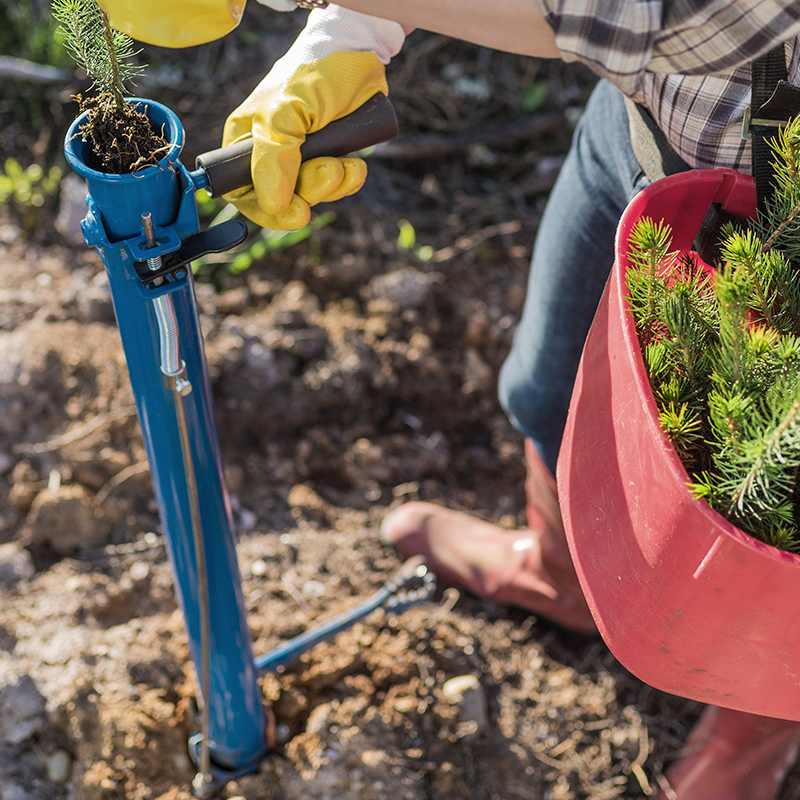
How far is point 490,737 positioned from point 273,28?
2.29 metres

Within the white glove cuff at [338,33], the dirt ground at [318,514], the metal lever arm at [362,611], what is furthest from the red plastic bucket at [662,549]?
the dirt ground at [318,514]

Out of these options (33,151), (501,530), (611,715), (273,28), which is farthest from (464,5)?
(273,28)

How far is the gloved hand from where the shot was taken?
0.95 meters

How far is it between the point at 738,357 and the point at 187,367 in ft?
2.02

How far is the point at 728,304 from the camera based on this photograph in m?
0.68

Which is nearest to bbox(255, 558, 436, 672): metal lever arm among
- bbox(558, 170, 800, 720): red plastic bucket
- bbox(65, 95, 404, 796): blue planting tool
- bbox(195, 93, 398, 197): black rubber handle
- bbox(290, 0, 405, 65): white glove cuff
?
bbox(65, 95, 404, 796): blue planting tool

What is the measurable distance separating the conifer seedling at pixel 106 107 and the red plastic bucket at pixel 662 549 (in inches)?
19.4

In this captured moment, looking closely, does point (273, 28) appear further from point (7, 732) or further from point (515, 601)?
point (7, 732)

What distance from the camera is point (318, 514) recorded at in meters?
1.79

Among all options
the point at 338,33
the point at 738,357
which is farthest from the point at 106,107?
the point at 738,357

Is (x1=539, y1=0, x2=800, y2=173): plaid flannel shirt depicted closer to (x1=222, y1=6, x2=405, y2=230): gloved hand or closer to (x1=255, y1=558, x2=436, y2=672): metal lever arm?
(x1=222, y1=6, x2=405, y2=230): gloved hand

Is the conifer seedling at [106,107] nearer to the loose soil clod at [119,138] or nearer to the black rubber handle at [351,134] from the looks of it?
the loose soil clod at [119,138]

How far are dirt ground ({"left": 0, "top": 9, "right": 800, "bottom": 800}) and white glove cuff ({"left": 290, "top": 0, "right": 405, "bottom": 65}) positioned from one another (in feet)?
3.02

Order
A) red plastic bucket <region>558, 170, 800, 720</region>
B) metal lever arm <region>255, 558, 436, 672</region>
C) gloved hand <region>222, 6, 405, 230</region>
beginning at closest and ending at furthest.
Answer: red plastic bucket <region>558, 170, 800, 720</region> < gloved hand <region>222, 6, 405, 230</region> < metal lever arm <region>255, 558, 436, 672</region>
